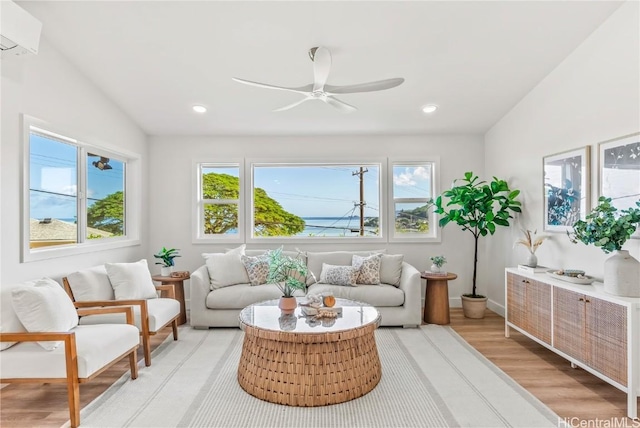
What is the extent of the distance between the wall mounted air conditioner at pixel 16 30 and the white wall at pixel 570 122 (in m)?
4.60

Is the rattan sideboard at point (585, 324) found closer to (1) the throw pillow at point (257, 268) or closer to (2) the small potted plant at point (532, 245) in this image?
(2) the small potted plant at point (532, 245)

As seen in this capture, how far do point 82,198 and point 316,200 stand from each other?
3004 millimetres

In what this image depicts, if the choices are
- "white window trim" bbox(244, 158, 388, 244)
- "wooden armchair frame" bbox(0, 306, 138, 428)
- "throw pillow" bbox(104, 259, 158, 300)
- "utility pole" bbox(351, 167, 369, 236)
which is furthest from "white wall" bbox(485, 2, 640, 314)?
"throw pillow" bbox(104, 259, 158, 300)

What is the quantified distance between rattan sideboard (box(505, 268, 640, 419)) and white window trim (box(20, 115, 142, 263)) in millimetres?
4504

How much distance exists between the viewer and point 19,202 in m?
3.01

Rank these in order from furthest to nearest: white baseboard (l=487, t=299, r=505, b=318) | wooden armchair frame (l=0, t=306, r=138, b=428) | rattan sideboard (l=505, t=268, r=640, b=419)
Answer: white baseboard (l=487, t=299, r=505, b=318) → rattan sideboard (l=505, t=268, r=640, b=419) → wooden armchair frame (l=0, t=306, r=138, b=428)

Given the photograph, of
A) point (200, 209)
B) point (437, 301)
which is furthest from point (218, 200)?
point (437, 301)

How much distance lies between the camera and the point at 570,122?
3609mm

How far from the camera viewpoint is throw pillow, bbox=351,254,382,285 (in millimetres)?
4602

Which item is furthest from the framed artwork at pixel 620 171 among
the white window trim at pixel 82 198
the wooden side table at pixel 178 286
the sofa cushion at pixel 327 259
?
the white window trim at pixel 82 198

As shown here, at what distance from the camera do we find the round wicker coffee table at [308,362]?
2596 mm

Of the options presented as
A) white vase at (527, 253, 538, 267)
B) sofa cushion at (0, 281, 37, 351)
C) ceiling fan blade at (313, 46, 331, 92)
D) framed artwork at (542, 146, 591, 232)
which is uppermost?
ceiling fan blade at (313, 46, 331, 92)

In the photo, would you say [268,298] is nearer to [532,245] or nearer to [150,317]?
[150,317]

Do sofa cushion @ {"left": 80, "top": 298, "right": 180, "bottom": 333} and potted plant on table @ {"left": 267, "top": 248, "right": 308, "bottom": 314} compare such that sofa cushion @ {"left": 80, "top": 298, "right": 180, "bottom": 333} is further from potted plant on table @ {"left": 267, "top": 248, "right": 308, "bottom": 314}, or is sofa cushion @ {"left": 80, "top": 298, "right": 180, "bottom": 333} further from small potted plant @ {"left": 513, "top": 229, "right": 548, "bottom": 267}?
small potted plant @ {"left": 513, "top": 229, "right": 548, "bottom": 267}
